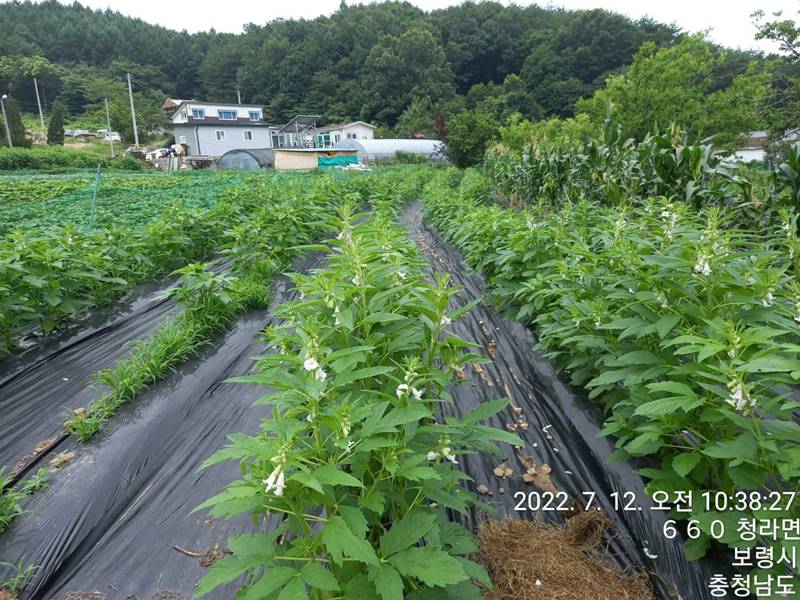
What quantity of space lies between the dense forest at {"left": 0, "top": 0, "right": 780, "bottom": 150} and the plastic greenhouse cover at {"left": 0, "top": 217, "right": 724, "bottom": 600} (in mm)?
51608

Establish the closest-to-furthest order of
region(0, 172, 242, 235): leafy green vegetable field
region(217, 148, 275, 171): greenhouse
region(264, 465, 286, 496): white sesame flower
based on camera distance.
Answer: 1. region(264, 465, 286, 496): white sesame flower
2. region(0, 172, 242, 235): leafy green vegetable field
3. region(217, 148, 275, 171): greenhouse

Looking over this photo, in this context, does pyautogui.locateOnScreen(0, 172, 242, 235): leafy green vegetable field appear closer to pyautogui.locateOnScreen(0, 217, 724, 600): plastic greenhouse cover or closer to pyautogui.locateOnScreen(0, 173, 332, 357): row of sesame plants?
pyautogui.locateOnScreen(0, 173, 332, 357): row of sesame plants

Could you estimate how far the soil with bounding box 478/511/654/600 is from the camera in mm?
1659

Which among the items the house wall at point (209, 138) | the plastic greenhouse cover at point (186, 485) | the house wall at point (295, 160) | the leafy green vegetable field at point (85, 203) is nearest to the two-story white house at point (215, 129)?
the house wall at point (209, 138)

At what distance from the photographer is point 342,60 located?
65188mm

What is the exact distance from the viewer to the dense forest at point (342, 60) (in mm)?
54188

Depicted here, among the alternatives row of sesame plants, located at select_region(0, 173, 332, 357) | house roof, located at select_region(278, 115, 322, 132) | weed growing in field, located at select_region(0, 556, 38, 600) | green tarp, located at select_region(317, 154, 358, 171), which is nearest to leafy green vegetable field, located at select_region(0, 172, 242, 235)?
row of sesame plants, located at select_region(0, 173, 332, 357)

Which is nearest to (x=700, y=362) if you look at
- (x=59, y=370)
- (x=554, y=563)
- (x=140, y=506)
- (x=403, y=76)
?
(x=554, y=563)

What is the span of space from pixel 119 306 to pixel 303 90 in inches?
2657

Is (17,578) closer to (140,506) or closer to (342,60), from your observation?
(140,506)

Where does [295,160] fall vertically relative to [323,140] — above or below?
below

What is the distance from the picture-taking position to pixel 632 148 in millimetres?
6574

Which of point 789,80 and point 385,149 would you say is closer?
point 789,80

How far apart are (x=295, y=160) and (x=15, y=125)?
25534 mm
